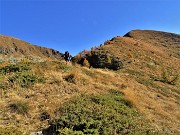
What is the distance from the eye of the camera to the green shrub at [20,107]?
35.0ft

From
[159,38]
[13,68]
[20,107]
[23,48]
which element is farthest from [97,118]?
[23,48]

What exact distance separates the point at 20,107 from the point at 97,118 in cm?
317

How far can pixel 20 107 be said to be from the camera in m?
10.8

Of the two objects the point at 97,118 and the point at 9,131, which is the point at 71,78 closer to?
the point at 97,118

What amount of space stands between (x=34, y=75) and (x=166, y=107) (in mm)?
8006

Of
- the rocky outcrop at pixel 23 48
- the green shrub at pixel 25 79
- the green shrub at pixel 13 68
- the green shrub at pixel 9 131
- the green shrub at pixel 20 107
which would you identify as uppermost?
the rocky outcrop at pixel 23 48

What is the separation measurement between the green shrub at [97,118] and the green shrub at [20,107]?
4.48 feet

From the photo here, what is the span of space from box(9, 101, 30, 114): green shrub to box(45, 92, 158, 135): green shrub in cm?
137

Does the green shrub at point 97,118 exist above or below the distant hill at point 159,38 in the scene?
below

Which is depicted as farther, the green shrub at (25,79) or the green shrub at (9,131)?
the green shrub at (25,79)

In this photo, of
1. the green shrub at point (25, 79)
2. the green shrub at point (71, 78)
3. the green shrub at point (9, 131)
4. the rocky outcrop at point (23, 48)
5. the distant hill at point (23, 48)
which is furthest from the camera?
the rocky outcrop at point (23, 48)

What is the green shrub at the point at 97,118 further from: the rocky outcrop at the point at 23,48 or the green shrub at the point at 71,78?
the rocky outcrop at the point at 23,48

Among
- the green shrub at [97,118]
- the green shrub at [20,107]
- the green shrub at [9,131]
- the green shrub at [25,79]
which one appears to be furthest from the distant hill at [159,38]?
the green shrub at [9,131]

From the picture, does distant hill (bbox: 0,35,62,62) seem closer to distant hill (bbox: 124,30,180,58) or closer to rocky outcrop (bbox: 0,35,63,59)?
rocky outcrop (bbox: 0,35,63,59)
